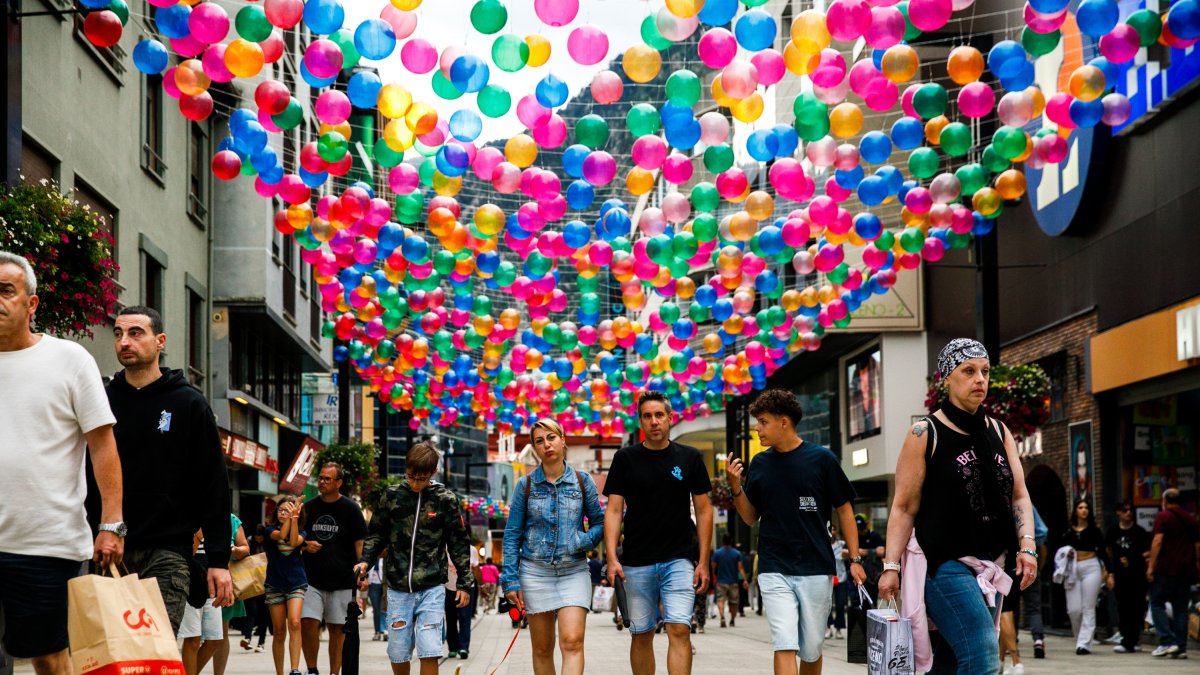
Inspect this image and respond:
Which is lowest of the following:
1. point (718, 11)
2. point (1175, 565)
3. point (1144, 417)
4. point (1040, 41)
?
point (1175, 565)

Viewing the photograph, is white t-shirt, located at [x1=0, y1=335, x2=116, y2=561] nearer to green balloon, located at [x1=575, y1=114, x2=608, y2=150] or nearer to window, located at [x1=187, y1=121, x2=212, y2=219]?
green balloon, located at [x1=575, y1=114, x2=608, y2=150]

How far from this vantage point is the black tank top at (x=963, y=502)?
22.9 ft

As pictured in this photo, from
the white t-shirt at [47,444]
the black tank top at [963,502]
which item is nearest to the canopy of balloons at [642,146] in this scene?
the black tank top at [963,502]

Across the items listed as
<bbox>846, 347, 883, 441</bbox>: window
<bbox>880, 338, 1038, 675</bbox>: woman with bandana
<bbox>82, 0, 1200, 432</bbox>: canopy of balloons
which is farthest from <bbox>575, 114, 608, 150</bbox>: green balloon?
<bbox>846, 347, 883, 441</bbox>: window

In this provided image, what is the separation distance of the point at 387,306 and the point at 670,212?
6.62 m

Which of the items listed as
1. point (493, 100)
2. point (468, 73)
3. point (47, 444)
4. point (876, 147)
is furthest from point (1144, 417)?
point (47, 444)

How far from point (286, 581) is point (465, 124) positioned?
15.0 feet

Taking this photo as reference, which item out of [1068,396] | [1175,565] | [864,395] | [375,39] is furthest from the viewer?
[864,395]

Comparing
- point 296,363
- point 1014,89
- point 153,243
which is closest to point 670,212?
point 1014,89

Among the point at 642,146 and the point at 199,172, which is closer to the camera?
the point at 642,146

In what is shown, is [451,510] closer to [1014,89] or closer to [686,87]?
[686,87]

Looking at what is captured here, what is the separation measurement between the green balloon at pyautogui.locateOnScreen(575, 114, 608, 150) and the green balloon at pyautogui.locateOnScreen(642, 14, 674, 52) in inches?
54.5

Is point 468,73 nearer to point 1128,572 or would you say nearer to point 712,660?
point 712,660

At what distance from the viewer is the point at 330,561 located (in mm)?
12203
